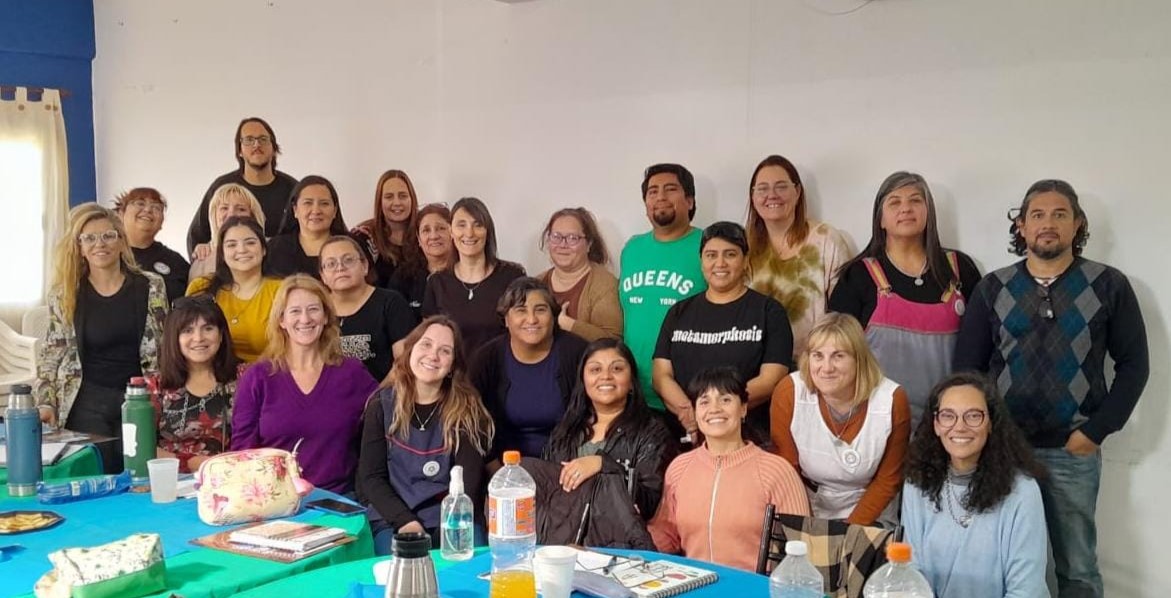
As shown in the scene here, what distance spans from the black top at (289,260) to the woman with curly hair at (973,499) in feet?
8.82

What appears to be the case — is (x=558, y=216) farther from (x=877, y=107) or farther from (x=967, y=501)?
(x=967, y=501)

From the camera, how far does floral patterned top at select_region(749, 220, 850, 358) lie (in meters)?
4.01

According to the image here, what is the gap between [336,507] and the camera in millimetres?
2854

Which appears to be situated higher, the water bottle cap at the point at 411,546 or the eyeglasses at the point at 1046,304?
the eyeglasses at the point at 1046,304

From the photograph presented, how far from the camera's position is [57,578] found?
2.20m

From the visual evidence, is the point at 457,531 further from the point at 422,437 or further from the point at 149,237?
the point at 149,237

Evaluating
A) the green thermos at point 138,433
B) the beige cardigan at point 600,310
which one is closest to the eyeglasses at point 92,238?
the green thermos at point 138,433

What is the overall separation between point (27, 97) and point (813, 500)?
6251 mm

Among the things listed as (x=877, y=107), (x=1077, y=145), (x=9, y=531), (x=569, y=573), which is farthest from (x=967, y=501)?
(x=9, y=531)

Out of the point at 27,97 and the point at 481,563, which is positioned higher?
the point at 27,97

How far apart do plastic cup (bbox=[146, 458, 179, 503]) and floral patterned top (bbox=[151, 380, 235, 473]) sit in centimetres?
60

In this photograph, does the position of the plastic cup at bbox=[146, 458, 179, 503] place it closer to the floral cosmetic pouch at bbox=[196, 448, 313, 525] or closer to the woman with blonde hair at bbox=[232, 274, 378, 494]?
the floral cosmetic pouch at bbox=[196, 448, 313, 525]

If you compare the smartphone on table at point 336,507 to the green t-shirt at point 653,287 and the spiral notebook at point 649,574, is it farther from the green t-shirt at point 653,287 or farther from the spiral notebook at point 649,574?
the green t-shirt at point 653,287

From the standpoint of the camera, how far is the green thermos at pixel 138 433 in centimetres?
310
